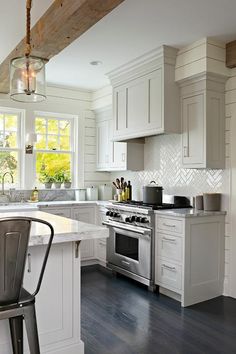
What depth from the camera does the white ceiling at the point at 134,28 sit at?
2820 millimetres

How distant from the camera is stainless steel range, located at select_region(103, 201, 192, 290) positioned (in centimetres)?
378

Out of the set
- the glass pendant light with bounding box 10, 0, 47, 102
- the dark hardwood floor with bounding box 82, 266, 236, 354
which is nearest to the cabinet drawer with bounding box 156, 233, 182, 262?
the dark hardwood floor with bounding box 82, 266, 236, 354

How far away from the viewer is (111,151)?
5.23 meters

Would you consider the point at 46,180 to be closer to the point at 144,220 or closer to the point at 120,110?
the point at 120,110

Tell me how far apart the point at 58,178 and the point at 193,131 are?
2584 millimetres

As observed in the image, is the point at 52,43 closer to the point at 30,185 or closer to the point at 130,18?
the point at 130,18

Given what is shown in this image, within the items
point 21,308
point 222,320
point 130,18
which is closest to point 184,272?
point 222,320

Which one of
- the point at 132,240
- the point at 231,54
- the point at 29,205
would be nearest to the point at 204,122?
the point at 231,54

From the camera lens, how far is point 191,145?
3746 mm

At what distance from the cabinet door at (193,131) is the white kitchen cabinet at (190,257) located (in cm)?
67

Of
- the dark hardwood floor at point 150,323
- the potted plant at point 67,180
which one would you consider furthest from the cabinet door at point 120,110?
the dark hardwood floor at point 150,323

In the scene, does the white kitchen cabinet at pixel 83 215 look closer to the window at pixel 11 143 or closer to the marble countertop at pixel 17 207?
the marble countertop at pixel 17 207

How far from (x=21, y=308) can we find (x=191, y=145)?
264 centimetres

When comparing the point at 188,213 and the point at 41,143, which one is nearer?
the point at 188,213
